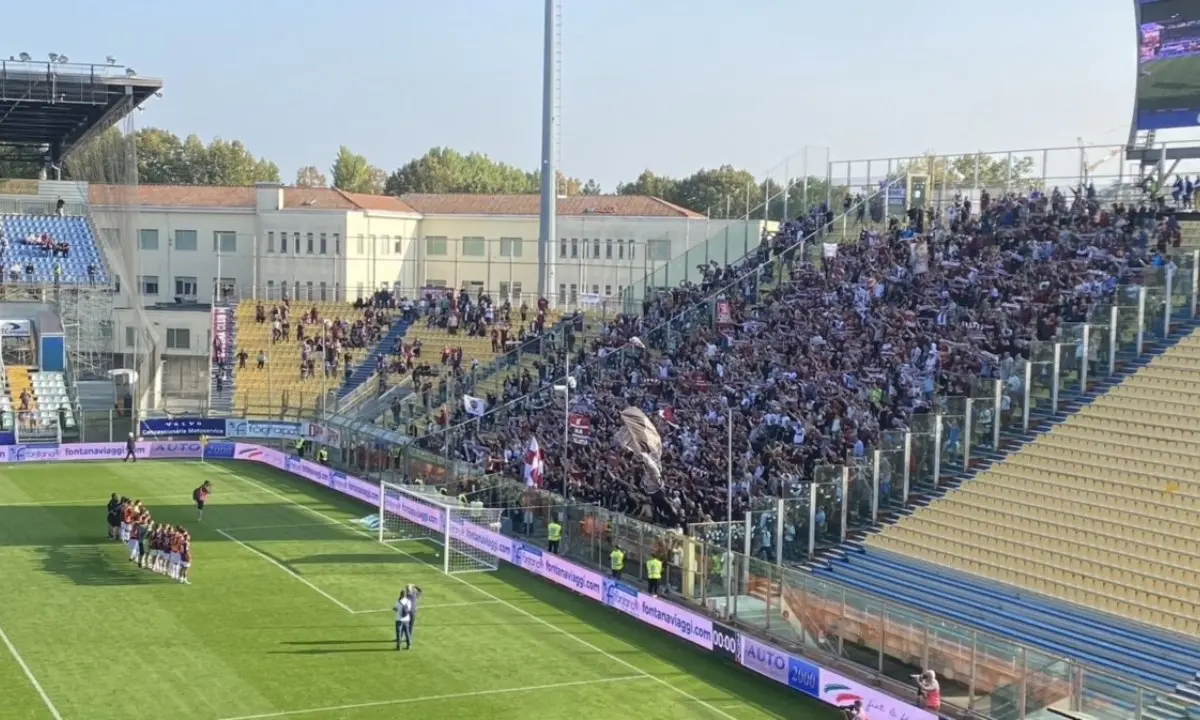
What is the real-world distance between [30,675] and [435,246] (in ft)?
195

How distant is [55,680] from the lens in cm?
2572

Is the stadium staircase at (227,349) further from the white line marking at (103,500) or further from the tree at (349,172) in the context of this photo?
the tree at (349,172)

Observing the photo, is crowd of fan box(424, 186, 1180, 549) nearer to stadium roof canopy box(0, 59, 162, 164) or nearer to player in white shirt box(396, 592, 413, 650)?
player in white shirt box(396, 592, 413, 650)

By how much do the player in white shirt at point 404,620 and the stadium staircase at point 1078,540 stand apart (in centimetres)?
958

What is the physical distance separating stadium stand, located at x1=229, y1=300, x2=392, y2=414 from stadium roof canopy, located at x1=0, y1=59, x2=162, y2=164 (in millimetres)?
10517

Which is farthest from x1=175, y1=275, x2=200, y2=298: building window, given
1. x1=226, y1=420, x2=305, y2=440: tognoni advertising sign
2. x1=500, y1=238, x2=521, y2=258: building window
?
x1=226, y1=420, x2=305, y2=440: tognoni advertising sign

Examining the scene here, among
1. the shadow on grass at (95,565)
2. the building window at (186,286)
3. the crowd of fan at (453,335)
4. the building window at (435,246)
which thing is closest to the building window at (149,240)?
the building window at (186,286)

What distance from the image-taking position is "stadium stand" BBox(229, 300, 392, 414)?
2363 inches

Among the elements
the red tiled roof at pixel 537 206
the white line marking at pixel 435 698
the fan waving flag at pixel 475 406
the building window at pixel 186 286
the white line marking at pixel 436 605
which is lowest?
the white line marking at pixel 435 698

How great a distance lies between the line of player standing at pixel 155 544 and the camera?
1332 inches

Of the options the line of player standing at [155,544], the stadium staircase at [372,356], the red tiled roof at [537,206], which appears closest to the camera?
the line of player standing at [155,544]

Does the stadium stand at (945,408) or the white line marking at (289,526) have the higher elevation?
the stadium stand at (945,408)

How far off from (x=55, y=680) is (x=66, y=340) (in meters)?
38.8

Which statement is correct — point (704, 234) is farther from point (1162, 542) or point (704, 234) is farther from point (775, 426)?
point (1162, 542)
